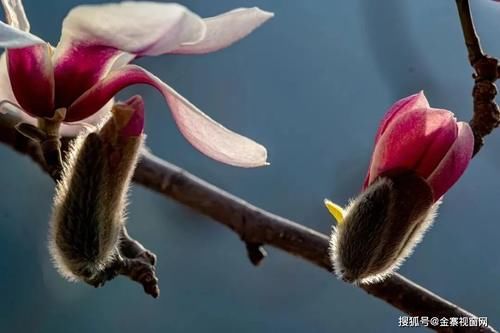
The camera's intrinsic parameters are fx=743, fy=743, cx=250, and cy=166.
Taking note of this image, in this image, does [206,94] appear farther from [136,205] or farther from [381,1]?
[381,1]

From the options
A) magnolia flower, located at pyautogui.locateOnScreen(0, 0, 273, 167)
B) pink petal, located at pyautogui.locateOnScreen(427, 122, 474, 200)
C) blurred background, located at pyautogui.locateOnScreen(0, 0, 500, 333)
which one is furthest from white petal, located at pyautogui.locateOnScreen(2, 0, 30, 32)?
blurred background, located at pyautogui.locateOnScreen(0, 0, 500, 333)

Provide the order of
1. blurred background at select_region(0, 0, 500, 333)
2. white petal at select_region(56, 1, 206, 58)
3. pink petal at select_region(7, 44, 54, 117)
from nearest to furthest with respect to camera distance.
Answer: white petal at select_region(56, 1, 206, 58) < pink petal at select_region(7, 44, 54, 117) < blurred background at select_region(0, 0, 500, 333)

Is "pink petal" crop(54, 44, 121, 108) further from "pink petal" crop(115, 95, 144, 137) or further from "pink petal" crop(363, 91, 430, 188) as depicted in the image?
"pink petal" crop(363, 91, 430, 188)

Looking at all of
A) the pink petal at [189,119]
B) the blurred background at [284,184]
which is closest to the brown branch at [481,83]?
the pink petal at [189,119]

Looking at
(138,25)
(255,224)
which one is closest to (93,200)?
(138,25)

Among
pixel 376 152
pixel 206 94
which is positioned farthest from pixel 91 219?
pixel 206 94

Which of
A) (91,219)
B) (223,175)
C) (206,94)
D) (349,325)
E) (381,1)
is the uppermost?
(91,219)

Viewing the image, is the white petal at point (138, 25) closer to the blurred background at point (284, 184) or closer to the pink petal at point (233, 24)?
the pink petal at point (233, 24)
